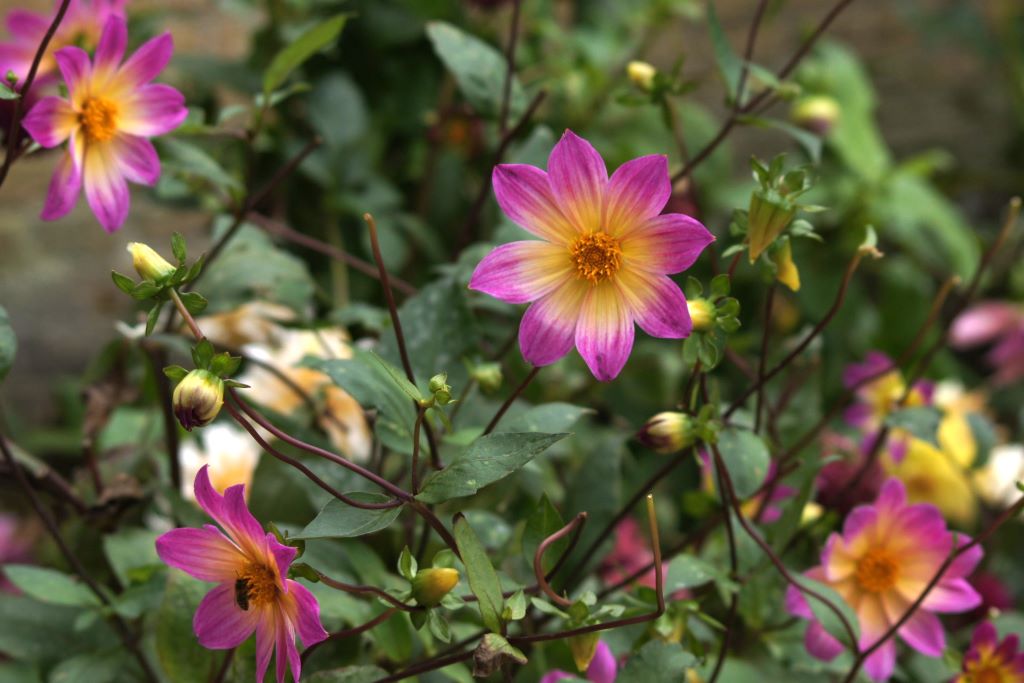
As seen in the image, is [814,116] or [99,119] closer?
[99,119]

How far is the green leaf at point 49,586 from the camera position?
0.45 metres

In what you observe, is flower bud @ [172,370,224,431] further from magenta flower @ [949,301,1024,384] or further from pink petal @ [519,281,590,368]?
magenta flower @ [949,301,1024,384]

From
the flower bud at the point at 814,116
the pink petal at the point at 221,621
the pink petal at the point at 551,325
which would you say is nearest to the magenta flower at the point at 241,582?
the pink petal at the point at 221,621

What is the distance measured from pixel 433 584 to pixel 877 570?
0.72 feet

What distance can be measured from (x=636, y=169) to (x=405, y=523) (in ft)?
0.71

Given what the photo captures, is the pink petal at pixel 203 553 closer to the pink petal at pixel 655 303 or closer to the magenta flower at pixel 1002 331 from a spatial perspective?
the pink petal at pixel 655 303

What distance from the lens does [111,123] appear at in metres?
0.43

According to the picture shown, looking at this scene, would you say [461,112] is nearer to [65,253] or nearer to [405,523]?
[405,523]

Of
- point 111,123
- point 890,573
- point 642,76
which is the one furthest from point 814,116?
point 111,123

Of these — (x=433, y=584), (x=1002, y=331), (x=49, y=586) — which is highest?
(x=433, y=584)

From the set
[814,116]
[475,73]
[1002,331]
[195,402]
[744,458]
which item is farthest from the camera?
[1002,331]

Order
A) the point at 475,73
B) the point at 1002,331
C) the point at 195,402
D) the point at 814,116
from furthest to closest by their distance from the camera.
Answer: the point at 1002,331
the point at 814,116
the point at 475,73
the point at 195,402

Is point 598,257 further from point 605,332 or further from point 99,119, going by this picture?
point 99,119

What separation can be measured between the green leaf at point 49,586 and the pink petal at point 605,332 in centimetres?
27
